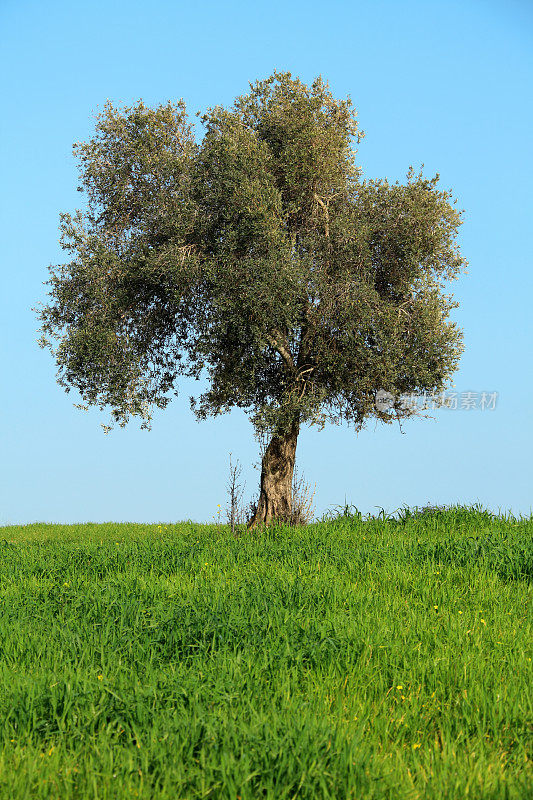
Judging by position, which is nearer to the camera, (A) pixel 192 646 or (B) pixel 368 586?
(A) pixel 192 646

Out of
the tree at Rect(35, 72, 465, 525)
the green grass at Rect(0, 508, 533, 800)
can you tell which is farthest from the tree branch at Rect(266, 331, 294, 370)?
the green grass at Rect(0, 508, 533, 800)

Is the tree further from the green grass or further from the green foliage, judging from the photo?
the green grass

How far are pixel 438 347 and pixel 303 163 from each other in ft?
22.2

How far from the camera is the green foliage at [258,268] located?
690 inches

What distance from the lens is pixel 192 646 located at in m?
7.13

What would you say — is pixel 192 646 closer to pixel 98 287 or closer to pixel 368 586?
pixel 368 586

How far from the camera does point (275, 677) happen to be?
648 centimetres

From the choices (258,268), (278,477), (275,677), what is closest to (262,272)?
(258,268)

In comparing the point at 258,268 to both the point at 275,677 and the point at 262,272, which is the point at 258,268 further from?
the point at 275,677

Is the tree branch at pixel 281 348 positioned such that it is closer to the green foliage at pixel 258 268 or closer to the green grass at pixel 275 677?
the green foliage at pixel 258 268

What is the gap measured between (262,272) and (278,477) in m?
6.53

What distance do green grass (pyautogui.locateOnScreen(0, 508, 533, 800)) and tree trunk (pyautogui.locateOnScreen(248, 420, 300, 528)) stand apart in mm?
7141

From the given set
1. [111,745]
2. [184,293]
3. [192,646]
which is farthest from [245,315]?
[111,745]

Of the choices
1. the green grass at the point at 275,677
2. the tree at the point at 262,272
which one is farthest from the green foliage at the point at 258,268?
the green grass at the point at 275,677
